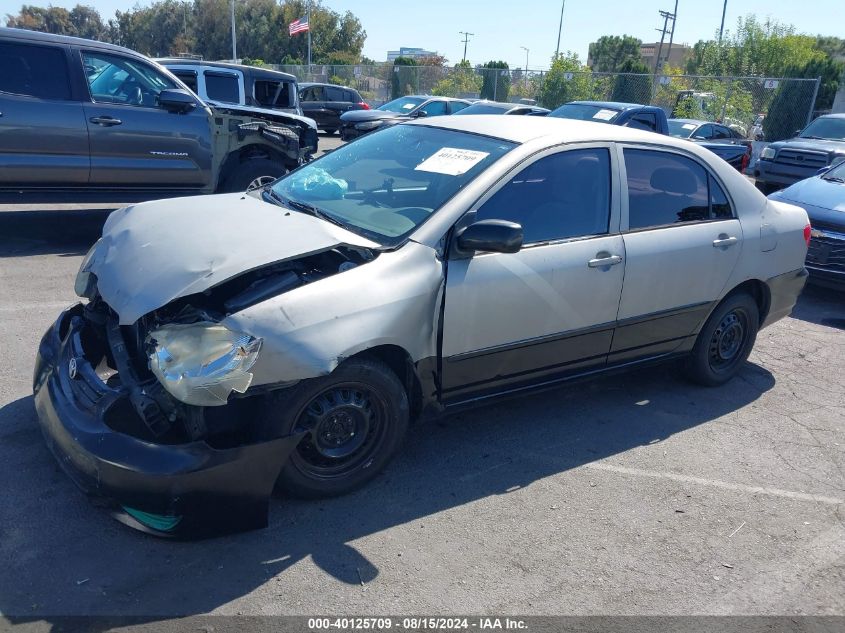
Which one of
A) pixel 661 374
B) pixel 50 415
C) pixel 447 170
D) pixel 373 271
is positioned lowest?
pixel 661 374

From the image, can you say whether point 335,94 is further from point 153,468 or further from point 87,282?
Result: point 153,468


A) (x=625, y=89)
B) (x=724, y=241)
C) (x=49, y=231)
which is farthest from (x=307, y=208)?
(x=625, y=89)

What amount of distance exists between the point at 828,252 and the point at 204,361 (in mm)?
6881

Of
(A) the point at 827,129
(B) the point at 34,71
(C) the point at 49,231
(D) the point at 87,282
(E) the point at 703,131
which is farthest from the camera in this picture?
(E) the point at 703,131

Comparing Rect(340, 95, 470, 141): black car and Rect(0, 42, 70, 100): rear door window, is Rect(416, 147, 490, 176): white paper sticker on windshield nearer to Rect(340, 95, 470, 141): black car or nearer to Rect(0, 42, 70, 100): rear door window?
Rect(0, 42, 70, 100): rear door window

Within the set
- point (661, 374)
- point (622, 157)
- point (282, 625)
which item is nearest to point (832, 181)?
point (661, 374)

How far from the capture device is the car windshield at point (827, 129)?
1473 centimetres

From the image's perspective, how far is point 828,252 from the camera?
756 centimetres

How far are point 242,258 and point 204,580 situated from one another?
1.36 metres

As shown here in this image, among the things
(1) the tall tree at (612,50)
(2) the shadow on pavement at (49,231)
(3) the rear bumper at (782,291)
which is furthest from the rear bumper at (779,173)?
(1) the tall tree at (612,50)

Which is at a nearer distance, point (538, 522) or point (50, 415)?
point (50, 415)

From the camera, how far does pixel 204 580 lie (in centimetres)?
295

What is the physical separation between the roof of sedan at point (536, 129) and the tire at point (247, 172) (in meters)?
4.46

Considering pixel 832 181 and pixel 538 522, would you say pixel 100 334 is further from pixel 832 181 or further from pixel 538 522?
pixel 832 181
